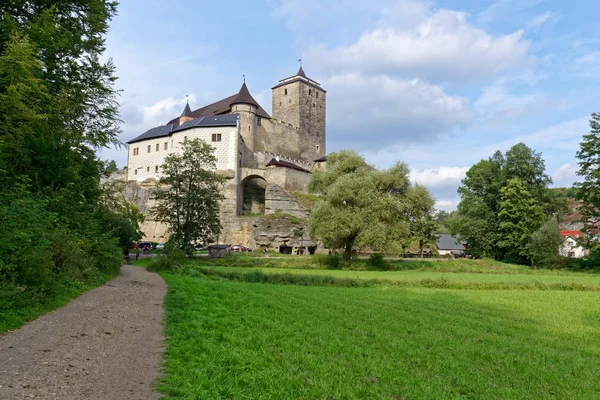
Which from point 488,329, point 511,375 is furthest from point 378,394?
point 488,329

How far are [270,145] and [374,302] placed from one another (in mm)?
63406

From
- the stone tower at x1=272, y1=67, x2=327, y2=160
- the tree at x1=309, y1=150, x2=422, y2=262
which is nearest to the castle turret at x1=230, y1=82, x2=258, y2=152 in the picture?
the stone tower at x1=272, y1=67, x2=327, y2=160

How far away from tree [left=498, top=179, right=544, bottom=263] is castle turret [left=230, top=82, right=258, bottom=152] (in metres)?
39.6

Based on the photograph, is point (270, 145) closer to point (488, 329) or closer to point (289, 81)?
point (289, 81)

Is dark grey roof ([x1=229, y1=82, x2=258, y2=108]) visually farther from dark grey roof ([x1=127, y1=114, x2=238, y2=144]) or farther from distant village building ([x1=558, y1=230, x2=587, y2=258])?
distant village building ([x1=558, y1=230, x2=587, y2=258])

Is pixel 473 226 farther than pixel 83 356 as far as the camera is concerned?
Yes

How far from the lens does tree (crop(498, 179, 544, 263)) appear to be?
45875 mm

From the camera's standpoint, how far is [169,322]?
9469 millimetres

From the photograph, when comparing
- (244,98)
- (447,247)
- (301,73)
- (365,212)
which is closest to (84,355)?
(365,212)

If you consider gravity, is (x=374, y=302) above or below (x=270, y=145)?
below

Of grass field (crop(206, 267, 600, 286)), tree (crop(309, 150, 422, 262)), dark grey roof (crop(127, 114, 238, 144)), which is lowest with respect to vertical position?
grass field (crop(206, 267, 600, 286))

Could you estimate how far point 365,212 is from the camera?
34344 millimetres

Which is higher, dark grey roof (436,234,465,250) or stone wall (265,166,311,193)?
stone wall (265,166,311,193)

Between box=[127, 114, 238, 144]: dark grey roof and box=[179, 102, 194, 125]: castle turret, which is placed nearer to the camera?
box=[127, 114, 238, 144]: dark grey roof
